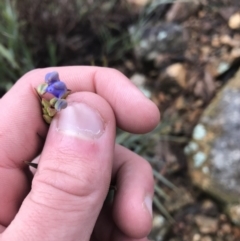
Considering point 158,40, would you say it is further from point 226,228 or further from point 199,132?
point 226,228

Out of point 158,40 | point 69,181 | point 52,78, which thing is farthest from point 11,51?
point 69,181

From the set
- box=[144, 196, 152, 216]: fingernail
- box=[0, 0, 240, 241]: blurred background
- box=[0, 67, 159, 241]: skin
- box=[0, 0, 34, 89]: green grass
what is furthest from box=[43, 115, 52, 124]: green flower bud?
box=[0, 0, 34, 89]: green grass

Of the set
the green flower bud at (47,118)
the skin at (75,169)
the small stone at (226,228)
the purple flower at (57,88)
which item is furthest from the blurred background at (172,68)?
the purple flower at (57,88)

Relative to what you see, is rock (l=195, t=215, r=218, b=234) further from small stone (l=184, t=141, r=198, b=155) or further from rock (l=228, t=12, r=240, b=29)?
rock (l=228, t=12, r=240, b=29)

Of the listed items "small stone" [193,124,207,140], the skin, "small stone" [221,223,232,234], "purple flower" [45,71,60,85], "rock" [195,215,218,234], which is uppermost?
"purple flower" [45,71,60,85]

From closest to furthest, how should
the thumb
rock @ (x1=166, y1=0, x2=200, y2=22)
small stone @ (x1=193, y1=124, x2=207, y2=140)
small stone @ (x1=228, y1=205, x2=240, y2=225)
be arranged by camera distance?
1. the thumb
2. small stone @ (x1=228, y1=205, x2=240, y2=225)
3. small stone @ (x1=193, y1=124, x2=207, y2=140)
4. rock @ (x1=166, y1=0, x2=200, y2=22)
